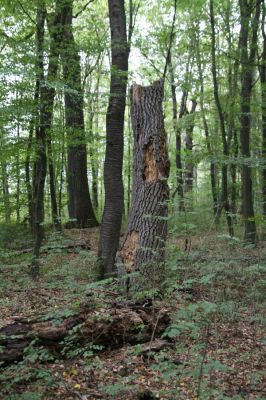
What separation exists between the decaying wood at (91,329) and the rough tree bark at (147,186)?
1.86m

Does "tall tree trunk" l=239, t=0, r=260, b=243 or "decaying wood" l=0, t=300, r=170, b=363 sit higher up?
"tall tree trunk" l=239, t=0, r=260, b=243

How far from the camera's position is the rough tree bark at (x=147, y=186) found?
696 centimetres

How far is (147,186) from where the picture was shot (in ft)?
23.2

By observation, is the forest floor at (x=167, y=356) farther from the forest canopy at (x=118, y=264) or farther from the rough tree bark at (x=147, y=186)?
the rough tree bark at (x=147, y=186)

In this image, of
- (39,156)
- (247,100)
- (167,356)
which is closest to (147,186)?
(39,156)

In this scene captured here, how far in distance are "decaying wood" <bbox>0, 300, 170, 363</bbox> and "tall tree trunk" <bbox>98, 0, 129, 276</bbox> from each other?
3.29 meters

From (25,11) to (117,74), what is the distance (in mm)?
3036

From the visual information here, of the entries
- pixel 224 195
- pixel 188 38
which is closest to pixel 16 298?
pixel 224 195

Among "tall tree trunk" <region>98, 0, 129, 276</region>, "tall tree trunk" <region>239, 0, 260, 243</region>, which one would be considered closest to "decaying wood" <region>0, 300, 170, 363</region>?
"tall tree trunk" <region>98, 0, 129, 276</region>

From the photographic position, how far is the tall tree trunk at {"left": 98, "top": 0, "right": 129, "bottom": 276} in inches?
332

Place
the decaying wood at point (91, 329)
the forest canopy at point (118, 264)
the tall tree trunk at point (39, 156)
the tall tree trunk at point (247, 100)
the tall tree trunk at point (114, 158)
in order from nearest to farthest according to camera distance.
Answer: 1. the forest canopy at point (118, 264)
2. the decaying wood at point (91, 329)
3. the tall tree trunk at point (39, 156)
4. the tall tree trunk at point (114, 158)
5. the tall tree trunk at point (247, 100)

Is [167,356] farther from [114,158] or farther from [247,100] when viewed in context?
[247,100]

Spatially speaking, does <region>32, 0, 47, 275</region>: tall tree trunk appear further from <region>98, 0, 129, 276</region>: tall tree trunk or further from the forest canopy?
<region>98, 0, 129, 276</region>: tall tree trunk

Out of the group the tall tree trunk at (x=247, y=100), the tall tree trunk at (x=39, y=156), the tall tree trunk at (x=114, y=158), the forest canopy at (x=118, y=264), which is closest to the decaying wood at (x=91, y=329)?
the forest canopy at (x=118, y=264)
